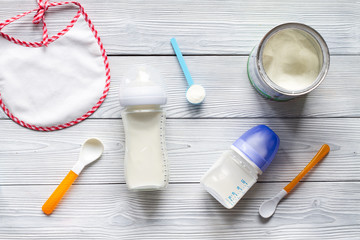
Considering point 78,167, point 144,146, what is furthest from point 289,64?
point 78,167

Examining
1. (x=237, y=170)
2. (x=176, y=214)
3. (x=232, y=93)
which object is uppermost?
(x=232, y=93)

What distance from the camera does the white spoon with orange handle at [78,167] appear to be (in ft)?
1.93

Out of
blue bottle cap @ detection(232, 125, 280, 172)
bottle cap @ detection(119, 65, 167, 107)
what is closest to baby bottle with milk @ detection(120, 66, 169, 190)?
A: bottle cap @ detection(119, 65, 167, 107)

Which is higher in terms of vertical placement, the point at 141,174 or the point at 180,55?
the point at 180,55

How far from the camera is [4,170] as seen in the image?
0.60 m

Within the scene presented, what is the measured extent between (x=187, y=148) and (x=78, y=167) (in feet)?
0.69

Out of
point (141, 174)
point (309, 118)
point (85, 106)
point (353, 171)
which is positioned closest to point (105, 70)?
point (85, 106)

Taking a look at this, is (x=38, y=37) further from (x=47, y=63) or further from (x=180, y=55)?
(x=180, y=55)

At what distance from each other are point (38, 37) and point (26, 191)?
0.97 feet

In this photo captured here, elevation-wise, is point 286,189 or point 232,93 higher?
point 232,93

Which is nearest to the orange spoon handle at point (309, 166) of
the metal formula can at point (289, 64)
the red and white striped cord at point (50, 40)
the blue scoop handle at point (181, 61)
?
the metal formula can at point (289, 64)

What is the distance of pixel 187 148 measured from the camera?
1.99ft

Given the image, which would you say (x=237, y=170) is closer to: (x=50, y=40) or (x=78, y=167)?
(x=78, y=167)

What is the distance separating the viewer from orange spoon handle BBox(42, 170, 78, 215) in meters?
0.59
